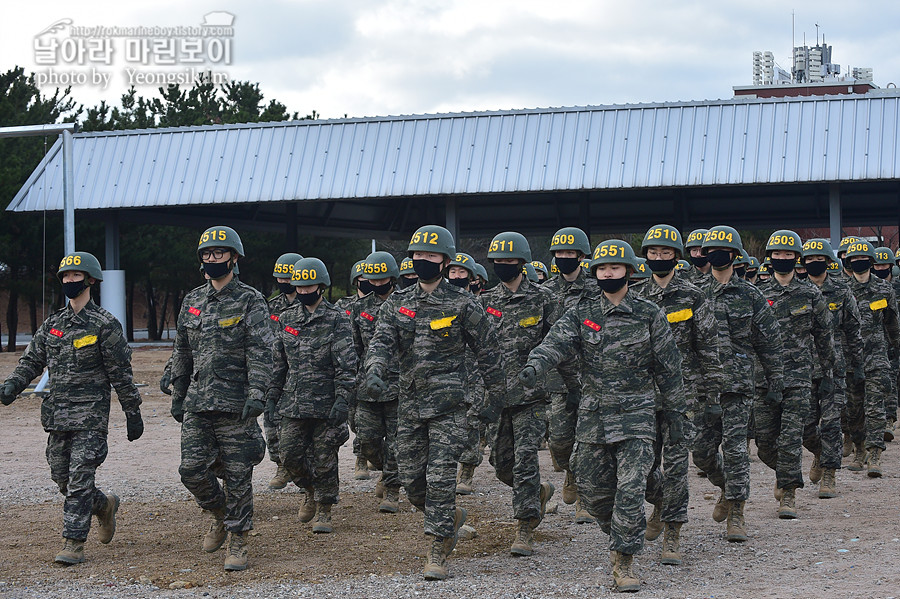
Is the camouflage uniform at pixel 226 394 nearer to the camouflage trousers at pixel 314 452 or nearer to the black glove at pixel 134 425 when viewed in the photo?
the black glove at pixel 134 425

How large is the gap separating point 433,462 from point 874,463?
6451 mm

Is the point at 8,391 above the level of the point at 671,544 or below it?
above

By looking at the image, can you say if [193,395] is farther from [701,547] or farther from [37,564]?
[701,547]

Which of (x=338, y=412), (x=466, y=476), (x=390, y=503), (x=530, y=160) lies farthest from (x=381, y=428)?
(x=530, y=160)

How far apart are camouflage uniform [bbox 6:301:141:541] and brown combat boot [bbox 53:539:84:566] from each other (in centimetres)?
11

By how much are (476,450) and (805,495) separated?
3328mm

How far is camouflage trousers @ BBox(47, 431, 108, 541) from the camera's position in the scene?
26.0 feet

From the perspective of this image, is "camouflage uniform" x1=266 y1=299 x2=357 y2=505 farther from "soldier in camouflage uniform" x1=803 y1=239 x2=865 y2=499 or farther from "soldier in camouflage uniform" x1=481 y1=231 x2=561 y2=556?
"soldier in camouflage uniform" x1=803 y1=239 x2=865 y2=499

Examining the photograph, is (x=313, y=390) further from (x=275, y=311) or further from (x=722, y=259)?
(x=722, y=259)

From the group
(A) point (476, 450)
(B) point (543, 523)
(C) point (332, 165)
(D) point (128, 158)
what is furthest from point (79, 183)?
(B) point (543, 523)

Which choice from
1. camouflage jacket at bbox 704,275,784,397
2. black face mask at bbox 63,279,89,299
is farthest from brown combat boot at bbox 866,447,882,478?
Answer: black face mask at bbox 63,279,89,299

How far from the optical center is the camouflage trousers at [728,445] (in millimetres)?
8266

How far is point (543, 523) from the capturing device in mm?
9266

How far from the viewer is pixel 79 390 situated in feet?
26.9
